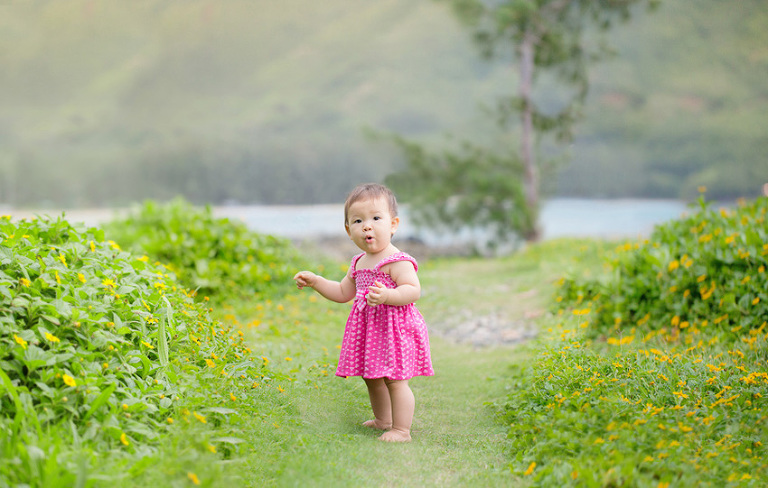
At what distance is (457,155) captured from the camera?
11.6 m

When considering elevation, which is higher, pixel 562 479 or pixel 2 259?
pixel 2 259

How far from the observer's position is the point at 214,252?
644 cm

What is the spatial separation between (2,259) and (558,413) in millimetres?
2599

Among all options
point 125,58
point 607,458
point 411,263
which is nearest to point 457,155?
point 411,263

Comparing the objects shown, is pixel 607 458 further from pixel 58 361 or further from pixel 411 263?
pixel 58 361

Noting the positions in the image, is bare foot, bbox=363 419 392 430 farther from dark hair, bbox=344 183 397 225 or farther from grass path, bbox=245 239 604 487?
dark hair, bbox=344 183 397 225

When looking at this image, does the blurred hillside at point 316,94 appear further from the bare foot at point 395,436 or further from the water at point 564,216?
the bare foot at point 395,436

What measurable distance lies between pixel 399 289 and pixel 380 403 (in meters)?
0.62

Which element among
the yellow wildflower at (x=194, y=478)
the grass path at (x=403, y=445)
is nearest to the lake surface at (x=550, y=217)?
the grass path at (x=403, y=445)

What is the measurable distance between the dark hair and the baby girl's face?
0.06ft

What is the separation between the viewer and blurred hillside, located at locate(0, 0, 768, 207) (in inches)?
694

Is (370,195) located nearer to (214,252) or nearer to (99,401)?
(99,401)

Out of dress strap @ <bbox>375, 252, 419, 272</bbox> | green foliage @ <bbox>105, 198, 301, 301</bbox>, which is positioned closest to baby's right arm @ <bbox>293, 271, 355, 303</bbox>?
dress strap @ <bbox>375, 252, 419, 272</bbox>

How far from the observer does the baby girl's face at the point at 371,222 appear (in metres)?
3.08
